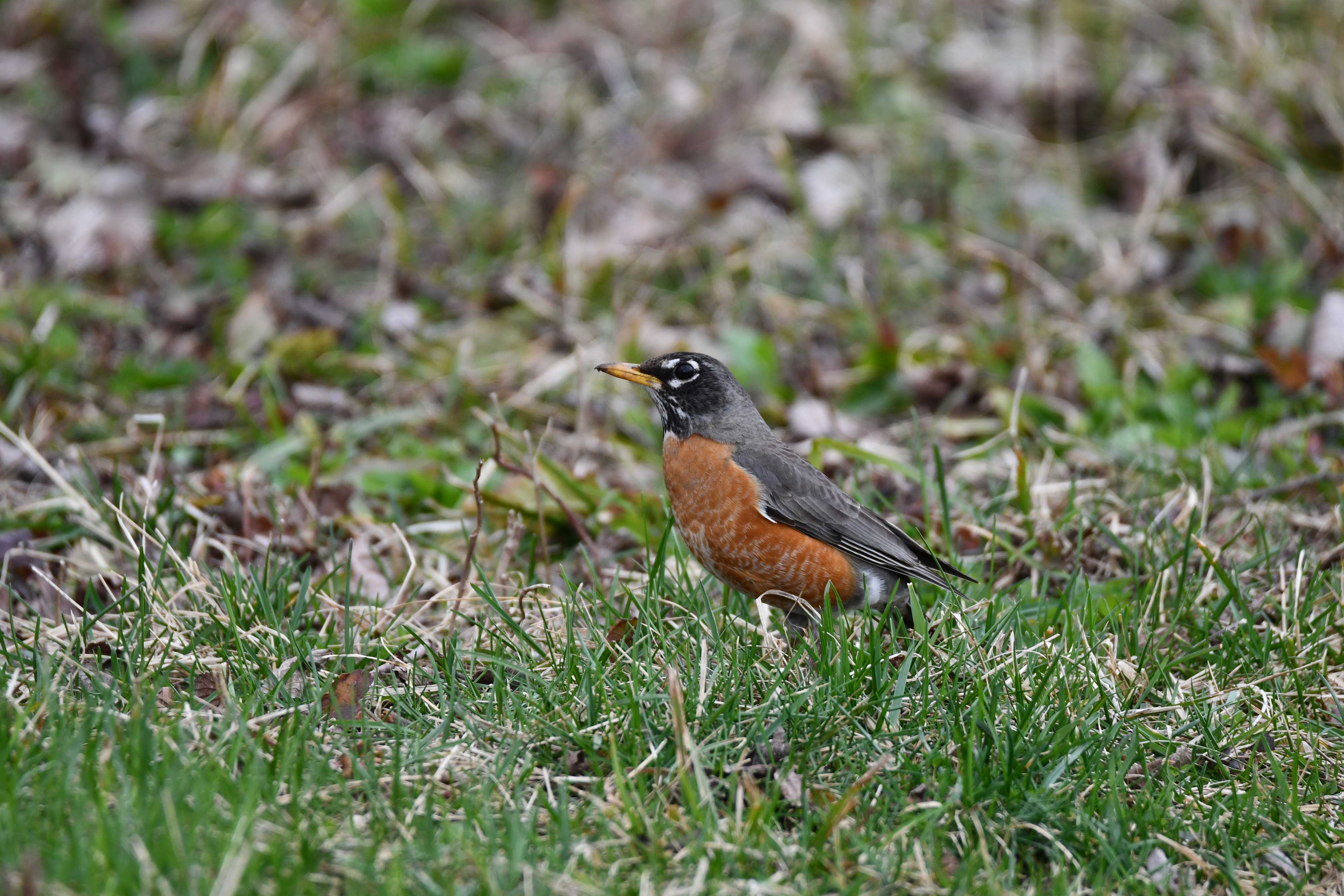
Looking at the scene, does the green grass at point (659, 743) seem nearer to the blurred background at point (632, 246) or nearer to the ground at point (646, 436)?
the ground at point (646, 436)

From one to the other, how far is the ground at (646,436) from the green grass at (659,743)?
2 centimetres

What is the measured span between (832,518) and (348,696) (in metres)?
1.86

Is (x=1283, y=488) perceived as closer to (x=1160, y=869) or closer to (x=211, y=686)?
(x=1160, y=869)

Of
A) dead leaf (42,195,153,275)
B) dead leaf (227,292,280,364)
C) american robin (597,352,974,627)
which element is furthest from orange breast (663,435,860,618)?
dead leaf (42,195,153,275)

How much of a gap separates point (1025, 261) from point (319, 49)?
500cm

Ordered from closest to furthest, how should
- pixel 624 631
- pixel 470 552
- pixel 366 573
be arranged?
pixel 624 631, pixel 470 552, pixel 366 573

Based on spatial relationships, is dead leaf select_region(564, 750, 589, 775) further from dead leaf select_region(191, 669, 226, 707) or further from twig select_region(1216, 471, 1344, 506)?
twig select_region(1216, 471, 1344, 506)

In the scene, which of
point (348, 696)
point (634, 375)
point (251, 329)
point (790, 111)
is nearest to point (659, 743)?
point (348, 696)

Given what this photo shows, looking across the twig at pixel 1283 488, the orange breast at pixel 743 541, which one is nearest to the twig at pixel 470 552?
the orange breast at pixel 743 541

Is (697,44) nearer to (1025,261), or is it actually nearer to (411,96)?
(411,96)

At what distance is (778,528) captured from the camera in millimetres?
4602

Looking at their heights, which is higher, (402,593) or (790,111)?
(402,593)

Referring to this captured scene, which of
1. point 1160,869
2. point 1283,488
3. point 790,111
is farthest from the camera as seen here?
point 790,111

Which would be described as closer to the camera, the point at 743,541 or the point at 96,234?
the point at 743,541
